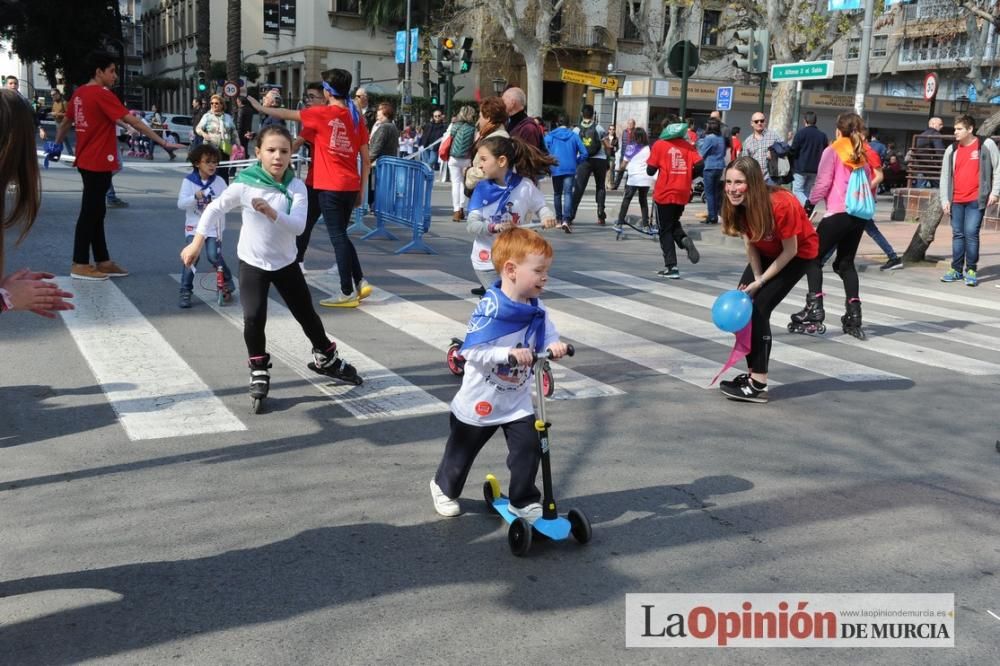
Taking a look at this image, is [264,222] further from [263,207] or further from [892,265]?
[892,265]

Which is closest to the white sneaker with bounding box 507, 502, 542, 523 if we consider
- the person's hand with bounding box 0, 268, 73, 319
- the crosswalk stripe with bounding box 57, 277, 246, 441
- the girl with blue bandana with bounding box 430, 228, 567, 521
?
the girl with blue bandana with bounding box 430, 228, 567, 521

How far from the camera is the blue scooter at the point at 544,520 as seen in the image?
3680 millimetres

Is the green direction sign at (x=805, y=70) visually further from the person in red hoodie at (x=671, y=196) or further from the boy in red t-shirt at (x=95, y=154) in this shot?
the boy in red t-shirt at (x=95, y=154)

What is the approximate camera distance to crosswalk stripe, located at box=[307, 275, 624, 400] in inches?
247

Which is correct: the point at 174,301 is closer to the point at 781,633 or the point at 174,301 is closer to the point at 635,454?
the point at 635,454

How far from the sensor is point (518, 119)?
966cm

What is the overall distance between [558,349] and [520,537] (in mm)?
748

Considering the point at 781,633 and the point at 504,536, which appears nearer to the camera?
the point at 781,633

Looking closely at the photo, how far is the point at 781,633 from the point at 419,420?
2.64 m

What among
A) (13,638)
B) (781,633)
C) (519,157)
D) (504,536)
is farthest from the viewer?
(519,157)

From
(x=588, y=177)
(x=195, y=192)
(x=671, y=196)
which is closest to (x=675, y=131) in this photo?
(x=671, y=196)

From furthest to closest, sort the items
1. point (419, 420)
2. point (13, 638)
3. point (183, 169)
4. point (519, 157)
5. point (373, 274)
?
1. point (183, 169)
2. point (373, 274)
3. point (519, 157)
4. point (419, 420)
5. point (13, 638)

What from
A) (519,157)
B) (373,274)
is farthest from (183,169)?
(519,157)

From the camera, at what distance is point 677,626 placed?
3283mm
